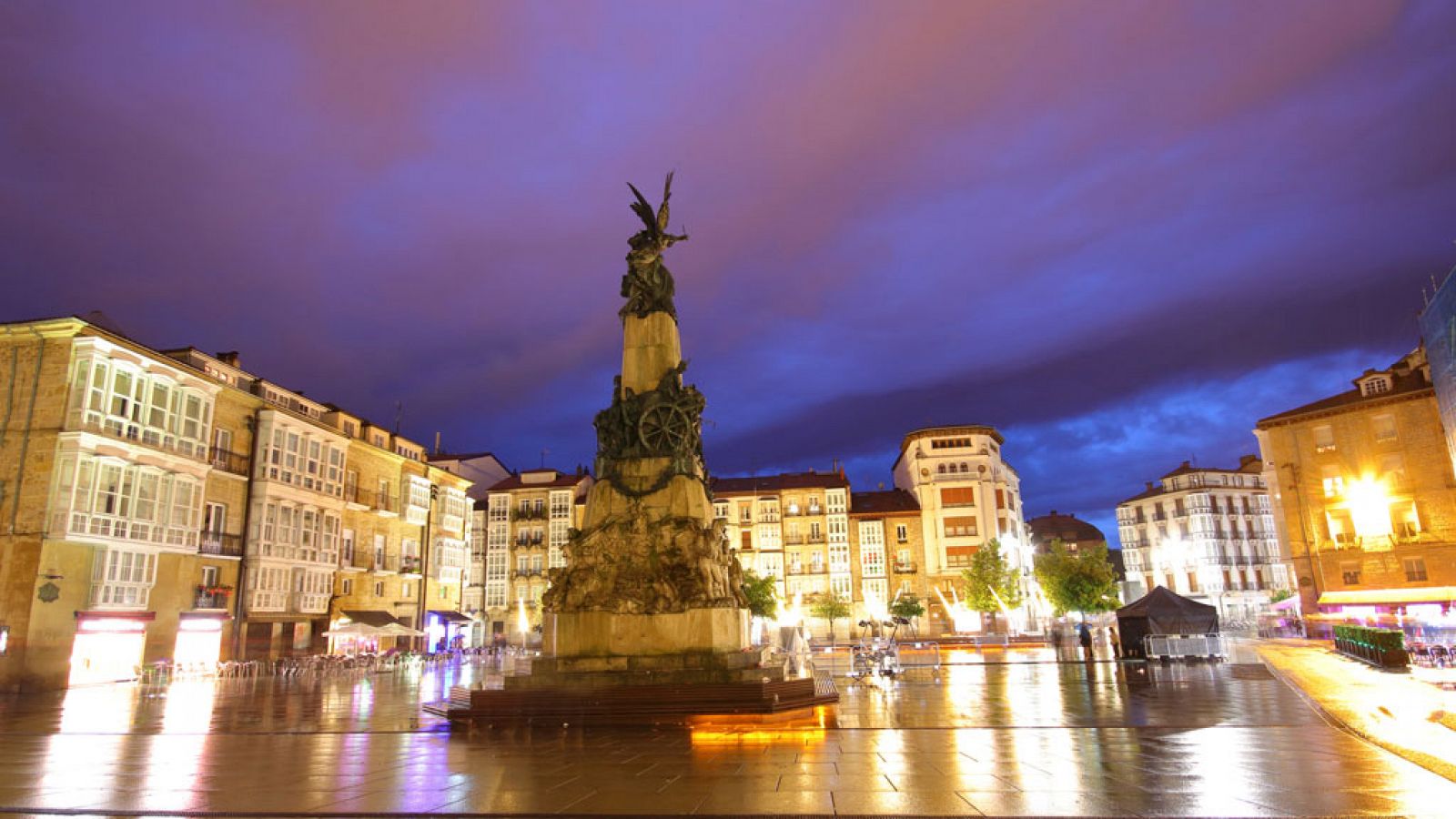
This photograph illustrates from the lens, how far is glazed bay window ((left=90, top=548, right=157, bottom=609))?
31.6 m

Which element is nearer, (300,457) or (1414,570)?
(300,457)

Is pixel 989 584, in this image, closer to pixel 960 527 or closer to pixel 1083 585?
pixel 960 527

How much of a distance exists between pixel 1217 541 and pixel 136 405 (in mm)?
92894

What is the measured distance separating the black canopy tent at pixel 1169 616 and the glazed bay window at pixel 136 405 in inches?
1544

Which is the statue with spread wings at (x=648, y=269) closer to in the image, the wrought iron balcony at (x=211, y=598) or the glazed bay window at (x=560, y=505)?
the wrought iron balcony at (x=211, y=598)

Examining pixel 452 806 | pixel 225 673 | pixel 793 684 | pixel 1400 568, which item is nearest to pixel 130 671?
pixel 225 673

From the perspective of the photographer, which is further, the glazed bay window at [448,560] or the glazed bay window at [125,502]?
the glazed bay window at [448,560]

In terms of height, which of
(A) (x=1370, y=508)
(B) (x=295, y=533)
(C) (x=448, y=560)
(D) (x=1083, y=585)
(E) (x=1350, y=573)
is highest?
(A) (x=1370, y=508)

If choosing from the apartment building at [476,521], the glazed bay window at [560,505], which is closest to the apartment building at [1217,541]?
the glazed bay window at [560,505]

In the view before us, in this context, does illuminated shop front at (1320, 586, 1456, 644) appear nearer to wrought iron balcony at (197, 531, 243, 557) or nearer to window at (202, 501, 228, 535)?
wrought iron balcony at (197, 531, 243, 557)

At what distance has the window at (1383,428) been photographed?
173 feet

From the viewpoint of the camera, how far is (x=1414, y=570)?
50438 millimetres

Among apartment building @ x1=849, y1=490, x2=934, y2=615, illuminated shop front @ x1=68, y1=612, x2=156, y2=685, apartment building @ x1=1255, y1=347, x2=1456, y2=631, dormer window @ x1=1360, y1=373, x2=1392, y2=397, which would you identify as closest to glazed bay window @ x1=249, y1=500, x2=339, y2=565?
illuminated shop front @ x1=68, y1=612, x2=156, y2=685

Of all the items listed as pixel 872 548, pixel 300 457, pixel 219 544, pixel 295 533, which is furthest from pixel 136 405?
pixel 872 548
